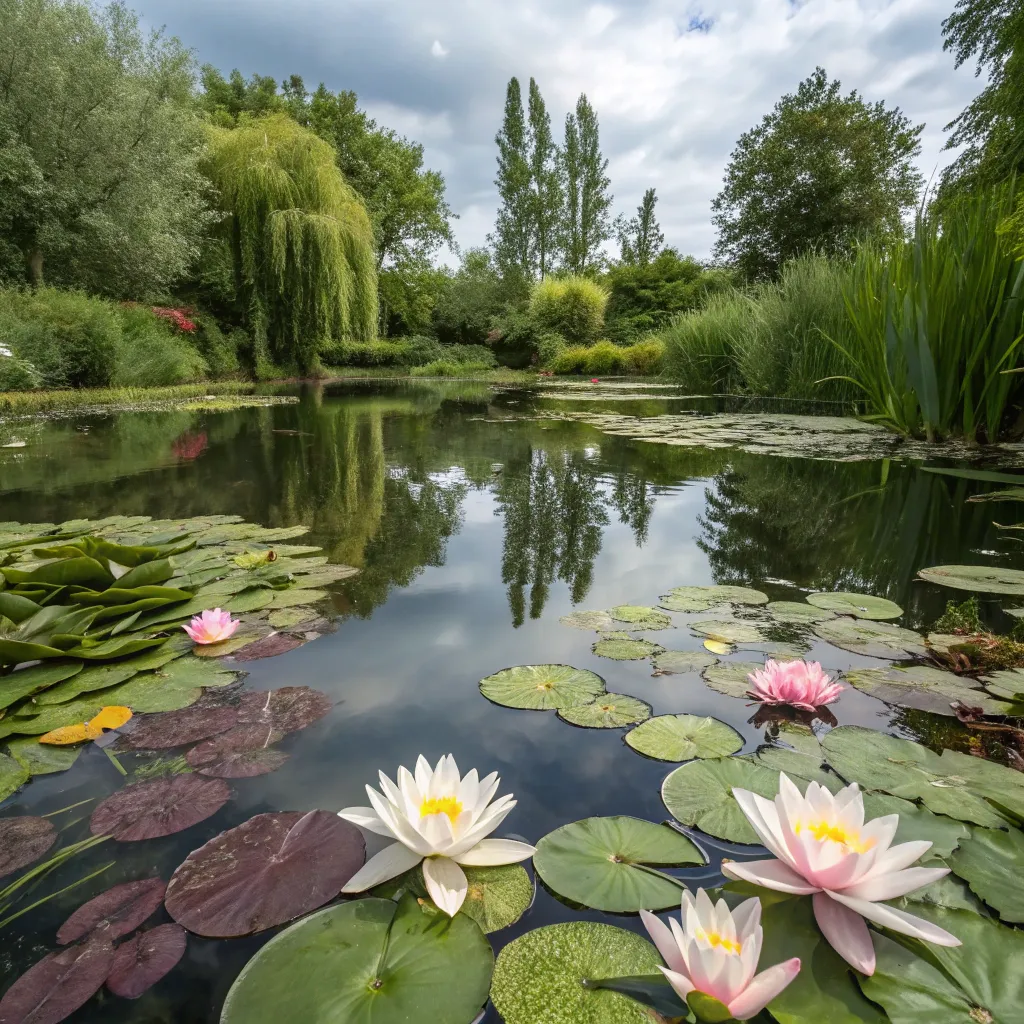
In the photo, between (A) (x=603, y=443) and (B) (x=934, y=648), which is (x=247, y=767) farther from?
(A) (x=603, y=443)

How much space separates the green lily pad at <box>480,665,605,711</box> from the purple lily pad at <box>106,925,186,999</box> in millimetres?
→ 577

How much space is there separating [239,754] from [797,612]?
127cm

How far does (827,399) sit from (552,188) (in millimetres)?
21367

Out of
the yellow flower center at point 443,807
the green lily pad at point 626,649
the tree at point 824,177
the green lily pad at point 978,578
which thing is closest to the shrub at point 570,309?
the tree at point 824,177

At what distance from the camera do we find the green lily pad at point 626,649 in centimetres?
125

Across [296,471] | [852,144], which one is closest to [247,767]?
[296,471]

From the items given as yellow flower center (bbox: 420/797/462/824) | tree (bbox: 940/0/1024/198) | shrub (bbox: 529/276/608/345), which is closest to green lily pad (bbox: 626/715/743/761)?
yellow flower center (bbox: 420/797/462/824)

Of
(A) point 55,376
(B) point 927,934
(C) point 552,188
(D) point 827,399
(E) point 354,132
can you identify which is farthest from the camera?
(C) point 552,188

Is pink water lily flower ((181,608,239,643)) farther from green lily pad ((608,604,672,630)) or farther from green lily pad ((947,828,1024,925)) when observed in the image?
green lily pad ((947,828,1024,925))

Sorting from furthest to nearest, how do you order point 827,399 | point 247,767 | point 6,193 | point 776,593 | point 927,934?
point 6,193
point 827,399
point 776,593
point 247,767
point 927,934

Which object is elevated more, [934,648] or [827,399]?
[827,399]

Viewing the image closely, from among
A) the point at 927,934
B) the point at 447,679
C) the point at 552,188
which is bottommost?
the point at 447,679

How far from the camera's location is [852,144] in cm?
1516

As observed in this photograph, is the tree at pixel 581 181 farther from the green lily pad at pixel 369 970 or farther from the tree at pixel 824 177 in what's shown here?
the green lily pad at pixel 369 970
